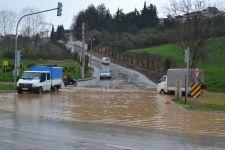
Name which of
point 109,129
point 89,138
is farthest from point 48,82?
point 89,138

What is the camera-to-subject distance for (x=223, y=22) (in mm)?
74562

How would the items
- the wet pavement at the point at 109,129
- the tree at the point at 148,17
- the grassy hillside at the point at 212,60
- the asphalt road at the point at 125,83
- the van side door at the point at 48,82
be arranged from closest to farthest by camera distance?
the wet pavement at the point at 109,129, the van side door at the point at 48,82, the asphalt road at the point at 125,83, the grassy hillside at the point at 212,60, the tree at the point at 148,17

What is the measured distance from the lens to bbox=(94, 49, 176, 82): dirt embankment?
86.7m

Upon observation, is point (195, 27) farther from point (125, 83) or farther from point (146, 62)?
Result: point (146, 62)

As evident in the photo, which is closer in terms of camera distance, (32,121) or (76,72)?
(32,121)

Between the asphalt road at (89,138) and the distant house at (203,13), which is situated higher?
the distant house at (203,13)

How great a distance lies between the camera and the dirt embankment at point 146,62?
284ft

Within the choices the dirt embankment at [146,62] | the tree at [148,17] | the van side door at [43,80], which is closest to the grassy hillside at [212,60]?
the dirt embankment at [146,62]

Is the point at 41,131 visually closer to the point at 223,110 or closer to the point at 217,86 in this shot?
the point at 223,110

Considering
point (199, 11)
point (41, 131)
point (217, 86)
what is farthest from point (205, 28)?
point (41, 131)

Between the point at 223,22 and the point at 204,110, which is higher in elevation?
the point at 223,22

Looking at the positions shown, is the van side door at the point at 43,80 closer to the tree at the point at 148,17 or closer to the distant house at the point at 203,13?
the distant house at the point at 203,13

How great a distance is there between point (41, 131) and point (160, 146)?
4.52m

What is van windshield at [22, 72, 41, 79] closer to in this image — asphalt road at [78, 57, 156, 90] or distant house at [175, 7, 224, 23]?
asphalt road at [78, 57, 156, 90]
